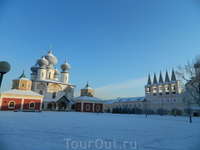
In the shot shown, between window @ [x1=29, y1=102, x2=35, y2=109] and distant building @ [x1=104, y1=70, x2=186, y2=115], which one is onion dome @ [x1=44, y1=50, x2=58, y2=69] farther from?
distant building @ [x1=104, y1=70, x2=186, y2=115]

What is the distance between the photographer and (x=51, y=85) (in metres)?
44.5

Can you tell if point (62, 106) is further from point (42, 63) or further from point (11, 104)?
point (42, 63)

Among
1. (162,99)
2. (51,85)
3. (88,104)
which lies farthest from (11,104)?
(162,99)

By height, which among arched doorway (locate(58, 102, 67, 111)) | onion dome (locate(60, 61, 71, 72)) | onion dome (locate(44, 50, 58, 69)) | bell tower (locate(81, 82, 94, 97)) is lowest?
arched doorway (locate(58, 102, 67, 111))

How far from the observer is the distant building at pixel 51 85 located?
41625 millimetres

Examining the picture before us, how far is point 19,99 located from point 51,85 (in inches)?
466

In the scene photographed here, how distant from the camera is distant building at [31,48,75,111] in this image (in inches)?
1639

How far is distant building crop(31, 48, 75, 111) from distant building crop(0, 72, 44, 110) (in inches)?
168

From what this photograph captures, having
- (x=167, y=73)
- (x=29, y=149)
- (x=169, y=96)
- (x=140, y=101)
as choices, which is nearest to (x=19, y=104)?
(x=29, y=149)

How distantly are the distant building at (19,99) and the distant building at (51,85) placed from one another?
4.26 metres

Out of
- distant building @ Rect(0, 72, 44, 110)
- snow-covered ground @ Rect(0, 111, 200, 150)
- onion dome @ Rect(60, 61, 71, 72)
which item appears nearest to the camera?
snow-covered ground @ Rect(0, 111, 200, 150)

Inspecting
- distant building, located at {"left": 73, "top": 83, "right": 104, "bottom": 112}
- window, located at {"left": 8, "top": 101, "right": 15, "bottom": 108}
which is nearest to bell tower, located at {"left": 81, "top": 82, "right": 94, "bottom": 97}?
distant building, located at {"left": 73, "top": 83, "right": 104, "bottom": 112}

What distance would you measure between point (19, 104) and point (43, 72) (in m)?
13.9

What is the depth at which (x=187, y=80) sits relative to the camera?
23016 mm
